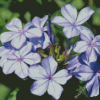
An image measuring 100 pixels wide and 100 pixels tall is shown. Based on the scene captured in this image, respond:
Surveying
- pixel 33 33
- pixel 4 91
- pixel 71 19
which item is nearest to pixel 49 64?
pixel 33 33

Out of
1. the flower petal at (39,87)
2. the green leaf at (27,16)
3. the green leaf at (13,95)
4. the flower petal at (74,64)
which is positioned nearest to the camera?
the flower petal at (39,87)

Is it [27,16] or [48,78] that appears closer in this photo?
[48,78]

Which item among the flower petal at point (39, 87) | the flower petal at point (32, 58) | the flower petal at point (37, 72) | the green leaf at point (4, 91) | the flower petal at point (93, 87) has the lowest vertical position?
the green leaf at point (4, 91)

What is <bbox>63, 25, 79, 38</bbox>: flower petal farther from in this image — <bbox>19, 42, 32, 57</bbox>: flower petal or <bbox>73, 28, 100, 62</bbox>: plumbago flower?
<bbox>19, 42, 32, 57</bbox>: flower petal

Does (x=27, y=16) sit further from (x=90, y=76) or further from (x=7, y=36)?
(x=90, y=76)

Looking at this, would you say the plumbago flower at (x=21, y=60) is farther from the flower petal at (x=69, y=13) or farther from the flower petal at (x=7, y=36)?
the flower petal at (x=69, y=13)

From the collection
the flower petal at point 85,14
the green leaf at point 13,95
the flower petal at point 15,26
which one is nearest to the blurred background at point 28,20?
the green leaf at point 13,95
